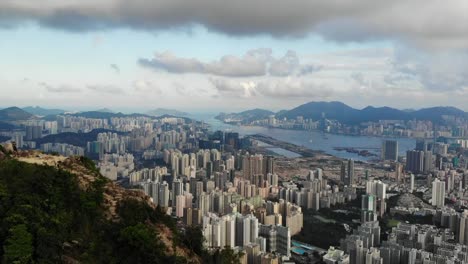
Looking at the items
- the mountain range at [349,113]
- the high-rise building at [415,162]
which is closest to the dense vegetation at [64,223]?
the high-rise building at [415,162]

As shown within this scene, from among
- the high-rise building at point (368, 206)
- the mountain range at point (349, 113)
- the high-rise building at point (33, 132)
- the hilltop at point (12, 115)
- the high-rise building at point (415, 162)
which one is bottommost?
the high-rise building at point (368, 206)

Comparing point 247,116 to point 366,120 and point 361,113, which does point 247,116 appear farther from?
point 366,120

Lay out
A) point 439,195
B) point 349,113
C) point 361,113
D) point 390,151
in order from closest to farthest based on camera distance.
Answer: point 439,195 → point 390,151 → point 361,113 → point 349,113

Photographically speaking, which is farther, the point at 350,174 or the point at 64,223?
the point at 350,174

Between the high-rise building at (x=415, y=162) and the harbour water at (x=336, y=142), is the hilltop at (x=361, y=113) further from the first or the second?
the high-rise building at (x=415, y=162)

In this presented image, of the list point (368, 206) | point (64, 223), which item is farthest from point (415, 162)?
point (64, 223)
